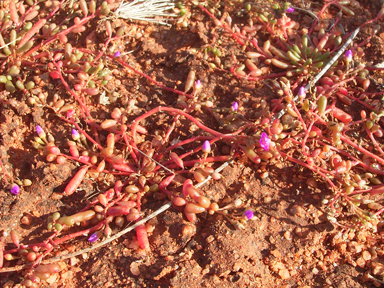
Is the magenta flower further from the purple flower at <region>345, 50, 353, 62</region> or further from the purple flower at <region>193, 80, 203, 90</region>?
the purple flower at <region>345, 50, 353, 62</region>

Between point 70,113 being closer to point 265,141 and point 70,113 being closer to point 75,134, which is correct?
point 75,134

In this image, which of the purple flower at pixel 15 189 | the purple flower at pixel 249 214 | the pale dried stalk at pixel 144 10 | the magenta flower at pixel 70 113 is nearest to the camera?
the purple flower at pixel 249 214

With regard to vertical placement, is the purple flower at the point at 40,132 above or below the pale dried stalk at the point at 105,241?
above

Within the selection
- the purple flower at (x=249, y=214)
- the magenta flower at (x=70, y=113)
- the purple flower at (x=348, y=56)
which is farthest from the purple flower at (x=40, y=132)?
the purple flower at (x=348, y=56)

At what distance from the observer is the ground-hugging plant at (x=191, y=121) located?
243 cm

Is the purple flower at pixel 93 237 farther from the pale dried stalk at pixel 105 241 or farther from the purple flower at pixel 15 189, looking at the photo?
the purple flower at pixel 15 189

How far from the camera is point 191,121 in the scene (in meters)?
2.89

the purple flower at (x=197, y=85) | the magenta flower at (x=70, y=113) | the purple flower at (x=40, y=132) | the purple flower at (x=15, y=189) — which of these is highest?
the purple flower at (x=197, y=85)

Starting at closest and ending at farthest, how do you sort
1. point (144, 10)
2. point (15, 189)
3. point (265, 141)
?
1. point (265, 141)
2. point (15, 189)
3. point (144, 10)

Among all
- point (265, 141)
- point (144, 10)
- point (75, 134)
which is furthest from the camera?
point (144, 10)

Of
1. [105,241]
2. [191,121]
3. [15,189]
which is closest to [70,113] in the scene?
[15,189]

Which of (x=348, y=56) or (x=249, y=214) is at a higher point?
(x=348, y=56)

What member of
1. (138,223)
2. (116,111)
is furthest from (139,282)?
(116,111)

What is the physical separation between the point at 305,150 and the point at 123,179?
1.45 m
